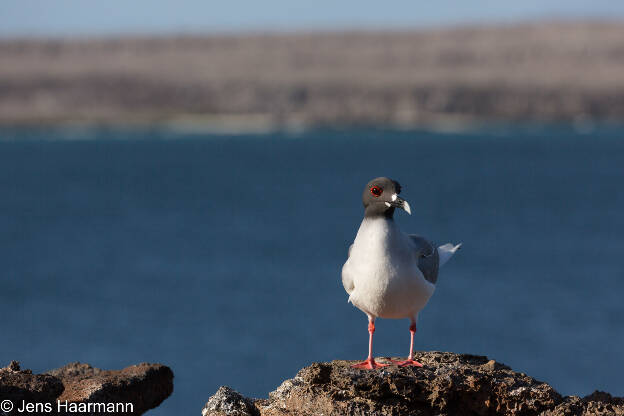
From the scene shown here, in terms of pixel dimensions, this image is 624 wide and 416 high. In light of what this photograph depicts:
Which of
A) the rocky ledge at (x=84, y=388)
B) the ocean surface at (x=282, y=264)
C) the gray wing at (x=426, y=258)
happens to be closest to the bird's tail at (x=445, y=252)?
the gray wing at (x=426, y=258)

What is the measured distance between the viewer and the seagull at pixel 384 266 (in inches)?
288

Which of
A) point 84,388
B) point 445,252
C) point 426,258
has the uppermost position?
point 445,252

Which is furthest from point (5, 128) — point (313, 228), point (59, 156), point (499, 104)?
point (313, 228)

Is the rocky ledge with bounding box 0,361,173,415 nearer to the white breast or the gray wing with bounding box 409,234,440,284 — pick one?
the white breast

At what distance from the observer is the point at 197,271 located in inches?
1929

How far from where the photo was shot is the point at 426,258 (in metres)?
7.77

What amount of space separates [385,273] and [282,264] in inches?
1748

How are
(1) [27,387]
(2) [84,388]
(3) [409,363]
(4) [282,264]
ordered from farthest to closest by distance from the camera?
(4) [282,264] < (3) [409,363] < (2) [84,388] < (1) [27,387]

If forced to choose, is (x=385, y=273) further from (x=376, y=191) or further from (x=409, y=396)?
(x=409, y=396)

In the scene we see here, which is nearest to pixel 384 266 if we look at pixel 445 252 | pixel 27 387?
pixel 445 252

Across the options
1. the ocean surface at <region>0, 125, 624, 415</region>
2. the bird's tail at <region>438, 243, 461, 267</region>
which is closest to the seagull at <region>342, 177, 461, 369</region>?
the bird's tail at <region>438, 243, 461, 267</region>

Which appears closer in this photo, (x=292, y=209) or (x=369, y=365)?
(x=369, y=365)

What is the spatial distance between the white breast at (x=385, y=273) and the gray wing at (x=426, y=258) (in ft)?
0.54

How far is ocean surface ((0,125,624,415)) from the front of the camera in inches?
1230
